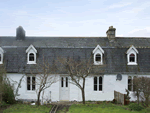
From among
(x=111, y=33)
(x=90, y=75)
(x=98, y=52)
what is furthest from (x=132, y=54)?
(x=90, y=75)

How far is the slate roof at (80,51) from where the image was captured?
18.0 meters

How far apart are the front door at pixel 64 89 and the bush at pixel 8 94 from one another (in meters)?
5.61

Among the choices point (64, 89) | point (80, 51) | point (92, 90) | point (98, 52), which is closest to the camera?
point (92, 90)

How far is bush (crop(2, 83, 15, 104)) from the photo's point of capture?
1595 centimetres

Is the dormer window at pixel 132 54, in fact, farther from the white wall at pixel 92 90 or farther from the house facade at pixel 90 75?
the white wall at pixel 92 90

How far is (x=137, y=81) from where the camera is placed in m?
14.7

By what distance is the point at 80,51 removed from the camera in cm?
1900

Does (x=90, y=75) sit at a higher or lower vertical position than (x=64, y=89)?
higher

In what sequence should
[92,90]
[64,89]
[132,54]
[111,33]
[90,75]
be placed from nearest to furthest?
1. [90,75]
2. [92,90]
3. [64,89]
4. [132,54]
5. [111,33]

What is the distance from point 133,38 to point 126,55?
4642 millimetres

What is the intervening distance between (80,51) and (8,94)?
9.73m

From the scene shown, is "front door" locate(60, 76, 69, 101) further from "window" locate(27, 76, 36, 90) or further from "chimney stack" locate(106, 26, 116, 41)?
"chimney stack" locate(106, 26, 116, 41)

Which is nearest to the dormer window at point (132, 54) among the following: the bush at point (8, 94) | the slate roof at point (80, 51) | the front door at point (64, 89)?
the slate roof at point (80, 51)

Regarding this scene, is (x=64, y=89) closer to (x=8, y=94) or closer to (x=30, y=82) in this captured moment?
(x=30, y=82)
